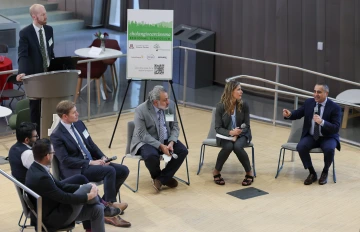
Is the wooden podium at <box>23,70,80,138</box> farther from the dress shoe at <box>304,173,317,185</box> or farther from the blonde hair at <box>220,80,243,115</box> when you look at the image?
the dress shoe at <box>304,173,317,185</box>

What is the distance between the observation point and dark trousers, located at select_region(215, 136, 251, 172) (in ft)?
28.5

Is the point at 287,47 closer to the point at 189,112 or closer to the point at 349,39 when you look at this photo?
the point at 349,39

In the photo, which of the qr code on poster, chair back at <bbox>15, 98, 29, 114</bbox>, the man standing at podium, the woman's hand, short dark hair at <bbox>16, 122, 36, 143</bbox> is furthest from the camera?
the qr code on poster

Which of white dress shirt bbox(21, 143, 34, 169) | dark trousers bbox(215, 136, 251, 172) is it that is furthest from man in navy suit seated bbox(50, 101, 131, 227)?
dark trousers bbox(215, 136, 251, 172)

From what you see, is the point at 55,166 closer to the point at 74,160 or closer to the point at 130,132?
the point at 74,160

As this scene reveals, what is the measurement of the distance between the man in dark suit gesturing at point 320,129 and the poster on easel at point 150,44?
1971 millimetres

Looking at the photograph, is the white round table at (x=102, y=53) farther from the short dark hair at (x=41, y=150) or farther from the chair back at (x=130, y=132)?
the short dark hair at (x=41, y=150)

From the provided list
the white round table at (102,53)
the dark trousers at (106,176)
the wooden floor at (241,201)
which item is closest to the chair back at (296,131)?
the wooden floor at (241,201)

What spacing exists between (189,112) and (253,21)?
238 centimetres

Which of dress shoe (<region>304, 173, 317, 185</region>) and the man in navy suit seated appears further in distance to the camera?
dress shoe (<region>304, 173, 317, 185</region>)

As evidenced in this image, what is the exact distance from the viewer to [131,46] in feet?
32.2

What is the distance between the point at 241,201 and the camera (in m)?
8.20

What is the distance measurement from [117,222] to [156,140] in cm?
128

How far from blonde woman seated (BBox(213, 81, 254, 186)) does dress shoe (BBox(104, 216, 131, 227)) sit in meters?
1.63
